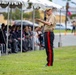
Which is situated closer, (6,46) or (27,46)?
(6,46)

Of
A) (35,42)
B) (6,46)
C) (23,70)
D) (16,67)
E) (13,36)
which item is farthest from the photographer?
(35,42)

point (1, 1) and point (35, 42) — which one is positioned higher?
point (1, 1)

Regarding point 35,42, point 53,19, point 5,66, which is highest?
point 53,19

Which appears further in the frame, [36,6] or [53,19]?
[36,6]

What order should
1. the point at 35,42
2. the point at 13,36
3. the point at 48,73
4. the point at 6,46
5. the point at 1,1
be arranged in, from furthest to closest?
the point at 35,42
the point at 13,36
the point at 6,46
the point at 1,1
the point at 48,73

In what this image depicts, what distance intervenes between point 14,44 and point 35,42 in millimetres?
3605

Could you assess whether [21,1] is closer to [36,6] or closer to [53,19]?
[36,6]

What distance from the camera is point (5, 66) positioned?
1491 centimetres

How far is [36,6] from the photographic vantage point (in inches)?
891

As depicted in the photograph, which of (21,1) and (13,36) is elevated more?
(21,1)

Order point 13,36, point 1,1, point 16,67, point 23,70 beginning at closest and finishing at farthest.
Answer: point 23,70
point 16,67
point 1,1
point 13,36

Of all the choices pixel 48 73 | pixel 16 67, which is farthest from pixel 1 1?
pixel 48 73

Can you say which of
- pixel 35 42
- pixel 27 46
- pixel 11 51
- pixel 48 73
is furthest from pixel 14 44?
pixel 48 73

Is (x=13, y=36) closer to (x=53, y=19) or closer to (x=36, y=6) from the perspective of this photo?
(x=36, y=6)
